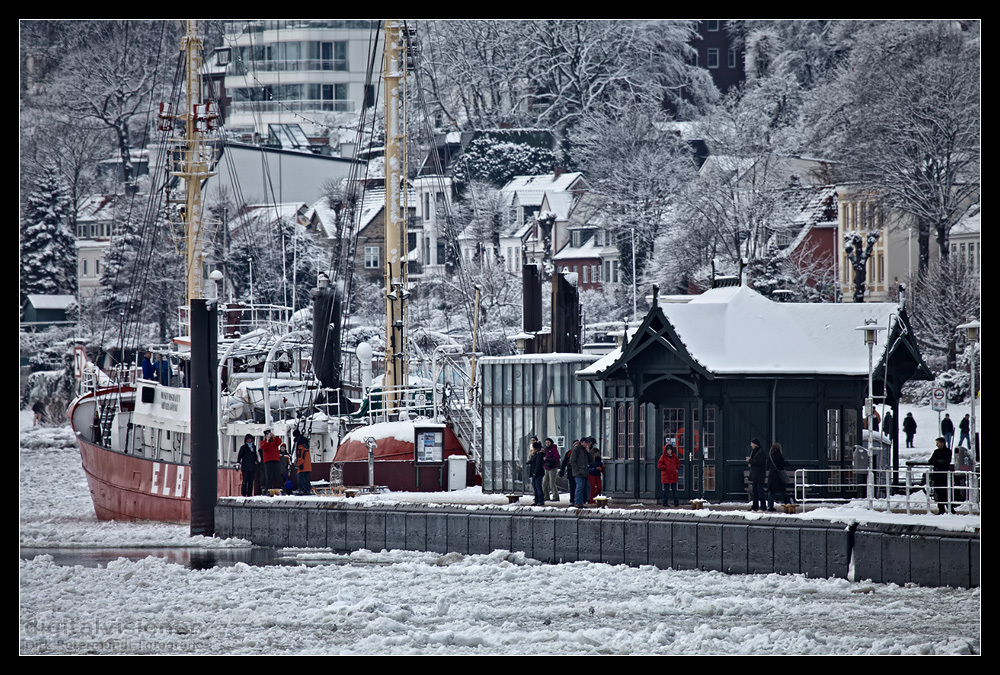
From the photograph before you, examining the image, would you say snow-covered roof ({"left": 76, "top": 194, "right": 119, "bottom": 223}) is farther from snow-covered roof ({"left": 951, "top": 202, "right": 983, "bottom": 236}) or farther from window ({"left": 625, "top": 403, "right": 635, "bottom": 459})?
window ({"left": 625, "top": 403, "right": 635, "bottom": 459})

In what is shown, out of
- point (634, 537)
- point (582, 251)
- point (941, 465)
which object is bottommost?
point (634, 537)

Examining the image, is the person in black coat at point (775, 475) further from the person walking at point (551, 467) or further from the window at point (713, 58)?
the window at point (713, 58)

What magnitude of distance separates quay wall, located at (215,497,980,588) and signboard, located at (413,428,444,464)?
A: 11.3 ft

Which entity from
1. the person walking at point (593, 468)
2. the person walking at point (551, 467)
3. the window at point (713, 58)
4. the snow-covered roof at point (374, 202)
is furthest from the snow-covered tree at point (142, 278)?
the person walking at point (593, 468)

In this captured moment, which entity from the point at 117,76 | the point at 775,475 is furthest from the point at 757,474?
the point at 117,76

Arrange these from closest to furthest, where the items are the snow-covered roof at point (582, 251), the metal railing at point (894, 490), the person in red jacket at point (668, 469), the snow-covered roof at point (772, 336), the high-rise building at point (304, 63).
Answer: the metal railing at point (894, 490) → the person in red jacket at point (668, 469) → the snow-covered roof at point (772, 336) → the high-rise building at point (304, 63) → the snow-covered roof at point (582, 251)

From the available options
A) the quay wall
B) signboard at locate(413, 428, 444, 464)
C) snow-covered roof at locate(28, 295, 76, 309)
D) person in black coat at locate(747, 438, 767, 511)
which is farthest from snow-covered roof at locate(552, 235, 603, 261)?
person in black coat at locate(747, 438, 767, 511)

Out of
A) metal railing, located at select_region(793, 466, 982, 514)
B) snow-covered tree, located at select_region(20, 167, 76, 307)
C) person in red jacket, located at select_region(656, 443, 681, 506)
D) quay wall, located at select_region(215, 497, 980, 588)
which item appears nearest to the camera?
quay wall, located at select_region(215, 497, 980, 588)

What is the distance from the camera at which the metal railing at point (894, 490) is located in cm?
2312

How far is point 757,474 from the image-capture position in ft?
84.4

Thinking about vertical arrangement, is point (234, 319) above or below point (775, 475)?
above

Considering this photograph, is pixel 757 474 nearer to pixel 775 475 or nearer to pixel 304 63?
pixel 775 475

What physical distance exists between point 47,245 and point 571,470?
128ft

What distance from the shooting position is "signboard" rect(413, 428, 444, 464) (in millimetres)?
33312
